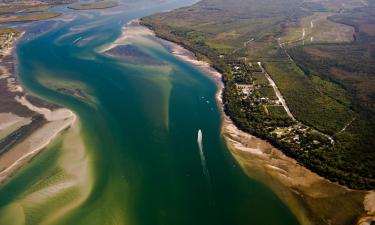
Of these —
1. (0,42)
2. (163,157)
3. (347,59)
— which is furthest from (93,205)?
(0,42)

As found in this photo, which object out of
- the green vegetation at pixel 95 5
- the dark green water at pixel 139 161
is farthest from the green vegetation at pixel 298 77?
the green vegetation at pixel 95 5

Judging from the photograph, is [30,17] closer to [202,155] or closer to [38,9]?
[38,9]

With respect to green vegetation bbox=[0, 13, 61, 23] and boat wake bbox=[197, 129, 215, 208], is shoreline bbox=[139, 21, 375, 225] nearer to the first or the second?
boat wake bbox=[197, 129, 215, 208]

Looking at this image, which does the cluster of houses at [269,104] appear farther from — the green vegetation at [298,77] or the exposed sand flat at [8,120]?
the exposed sand flat at [8,120]

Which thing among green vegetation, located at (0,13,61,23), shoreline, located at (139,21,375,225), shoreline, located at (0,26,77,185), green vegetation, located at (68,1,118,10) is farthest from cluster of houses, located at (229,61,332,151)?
green vegetation, located at (68,1,118,10)

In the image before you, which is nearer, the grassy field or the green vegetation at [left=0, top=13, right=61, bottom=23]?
the grassy field

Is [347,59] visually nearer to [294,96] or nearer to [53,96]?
[294,96]
